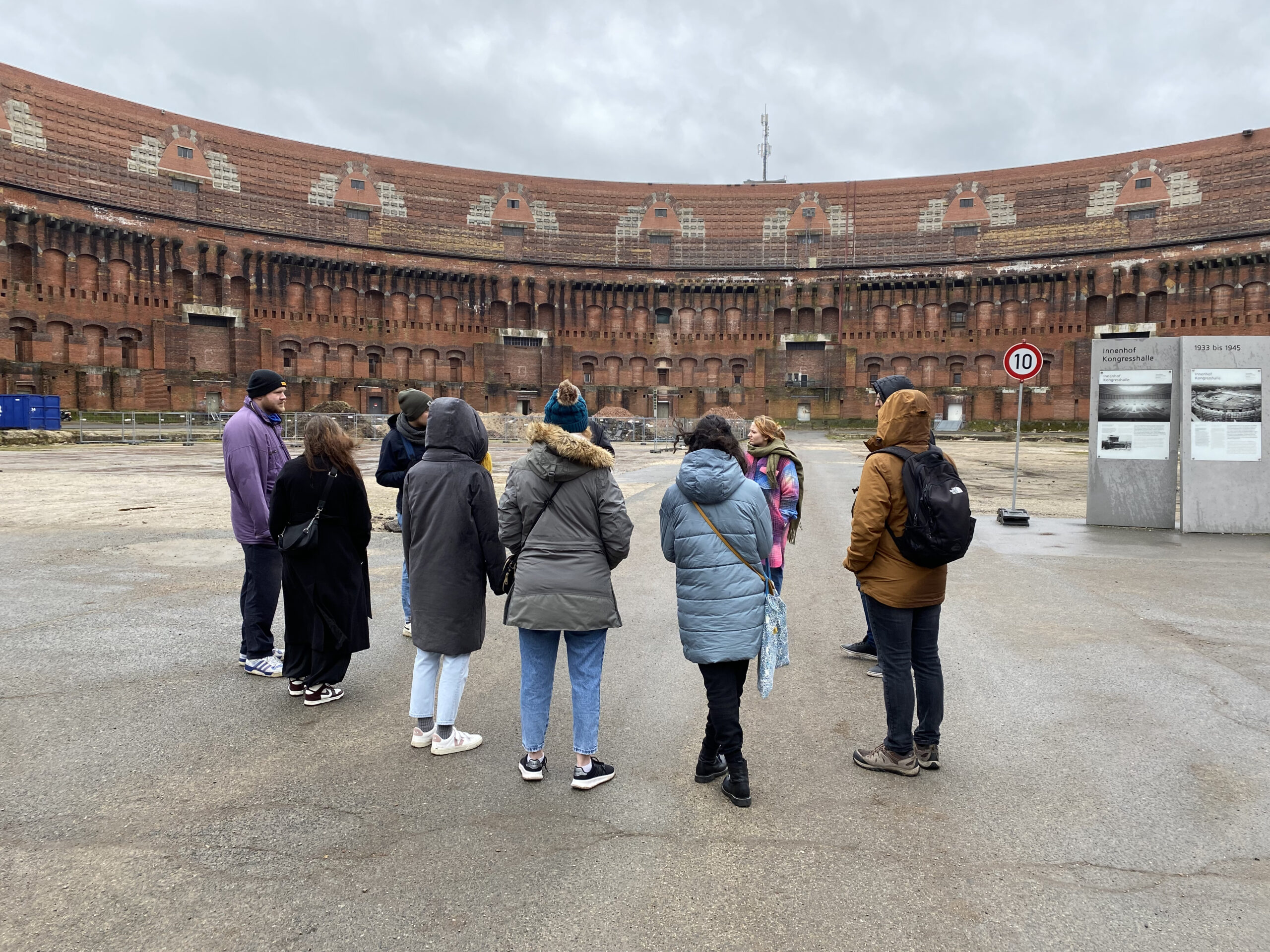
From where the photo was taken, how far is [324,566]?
451 cm

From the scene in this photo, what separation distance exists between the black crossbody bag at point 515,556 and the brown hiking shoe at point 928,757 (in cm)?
224

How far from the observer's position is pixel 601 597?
3.49 meters

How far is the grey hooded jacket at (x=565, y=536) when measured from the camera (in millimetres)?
3438

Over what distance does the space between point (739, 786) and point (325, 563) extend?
277cm

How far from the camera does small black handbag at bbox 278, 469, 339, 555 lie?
4.41 m

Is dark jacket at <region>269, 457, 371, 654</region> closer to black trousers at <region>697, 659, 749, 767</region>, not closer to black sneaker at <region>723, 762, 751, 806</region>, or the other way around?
black trousers at <region>697, 659, 749, 767</region>

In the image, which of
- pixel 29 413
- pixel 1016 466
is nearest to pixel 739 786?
pixel 1016 466

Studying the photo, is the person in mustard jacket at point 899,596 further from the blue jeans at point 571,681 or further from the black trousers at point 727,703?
the blue jeans at point 571,681

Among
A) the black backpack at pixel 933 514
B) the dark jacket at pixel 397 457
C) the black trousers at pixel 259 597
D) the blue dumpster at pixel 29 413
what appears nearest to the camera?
the black backpack at pixel 933 514

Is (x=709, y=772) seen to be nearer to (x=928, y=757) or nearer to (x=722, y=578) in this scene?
(x=722, y=578)

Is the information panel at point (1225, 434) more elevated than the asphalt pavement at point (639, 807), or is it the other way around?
the information panel at point (1225, 434)

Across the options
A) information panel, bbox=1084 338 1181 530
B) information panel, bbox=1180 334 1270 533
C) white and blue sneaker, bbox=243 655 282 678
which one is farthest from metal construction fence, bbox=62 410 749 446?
white and blue sneaker, bbox=243 655 282 678

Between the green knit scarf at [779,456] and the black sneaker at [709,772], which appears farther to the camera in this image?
the green knit scarf at [779,456]

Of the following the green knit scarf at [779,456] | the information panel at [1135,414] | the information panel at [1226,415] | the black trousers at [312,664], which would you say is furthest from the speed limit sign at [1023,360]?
A: the black trousers at [312,664]
